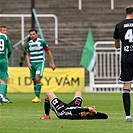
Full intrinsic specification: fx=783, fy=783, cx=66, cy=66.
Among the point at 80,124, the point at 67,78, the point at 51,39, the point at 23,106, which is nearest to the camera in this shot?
the point at 80,124

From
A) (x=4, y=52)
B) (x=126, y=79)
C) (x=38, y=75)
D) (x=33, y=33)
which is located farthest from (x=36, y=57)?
(x=126, y=79)

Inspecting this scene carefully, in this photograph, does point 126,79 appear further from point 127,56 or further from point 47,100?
point 47,100

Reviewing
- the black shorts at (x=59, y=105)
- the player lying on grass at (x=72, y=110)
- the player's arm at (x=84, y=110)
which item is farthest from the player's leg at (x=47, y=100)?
Answer: the player's arm at (x=84, y=110)

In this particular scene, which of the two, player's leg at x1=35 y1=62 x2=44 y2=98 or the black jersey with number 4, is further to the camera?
player's leg at x1=35 y1=62 x2=44 y2=98

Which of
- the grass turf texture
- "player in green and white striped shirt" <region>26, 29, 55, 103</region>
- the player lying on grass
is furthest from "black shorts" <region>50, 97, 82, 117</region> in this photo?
"player in green and white striped shirt" <region>26, 29, 55, 103</region>

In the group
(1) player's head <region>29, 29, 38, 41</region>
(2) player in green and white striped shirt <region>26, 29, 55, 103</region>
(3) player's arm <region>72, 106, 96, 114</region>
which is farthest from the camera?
(2) player in green and white striped shirt <region>26, 29, 55, 103</region>

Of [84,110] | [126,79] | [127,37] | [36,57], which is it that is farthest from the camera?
[36,57]

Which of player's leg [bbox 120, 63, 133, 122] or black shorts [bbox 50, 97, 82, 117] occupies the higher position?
player's leg [bbox 120, 63, 133, 122]

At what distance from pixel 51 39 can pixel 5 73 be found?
46.4ft

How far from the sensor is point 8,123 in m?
14.2

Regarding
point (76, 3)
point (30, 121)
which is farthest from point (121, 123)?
point (76, 3)

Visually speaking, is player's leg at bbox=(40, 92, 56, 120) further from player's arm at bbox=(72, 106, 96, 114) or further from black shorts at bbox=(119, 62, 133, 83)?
black shorts at bbox=(119, 62, 133, 83)

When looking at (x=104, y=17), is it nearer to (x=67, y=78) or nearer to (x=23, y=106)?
(x=67, y=78)

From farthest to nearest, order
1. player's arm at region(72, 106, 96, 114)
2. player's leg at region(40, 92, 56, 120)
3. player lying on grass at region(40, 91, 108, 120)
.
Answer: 1. player's leg at region(40, 92, 56, 120)
2. player lying on grass at region(40, 91, 108, 120)
3. player's arm at region(72, 106, 96, 114)
